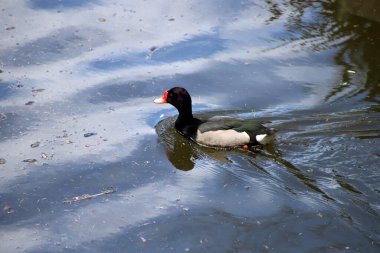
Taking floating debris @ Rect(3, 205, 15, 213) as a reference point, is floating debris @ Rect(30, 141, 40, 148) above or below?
above

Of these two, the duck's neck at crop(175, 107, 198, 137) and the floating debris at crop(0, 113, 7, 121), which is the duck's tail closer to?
the duck's neck at crop(175, 107, 198, 137)

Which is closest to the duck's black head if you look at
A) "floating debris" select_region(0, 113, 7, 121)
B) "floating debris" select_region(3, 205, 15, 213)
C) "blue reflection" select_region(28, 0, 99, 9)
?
"floating debris" select_region(0, 113, 7, 121)

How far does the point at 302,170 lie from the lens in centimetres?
754

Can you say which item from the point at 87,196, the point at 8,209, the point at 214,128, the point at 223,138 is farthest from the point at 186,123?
the point at 8,209

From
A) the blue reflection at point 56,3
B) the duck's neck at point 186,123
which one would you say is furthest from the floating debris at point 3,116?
the blue reflection at point 56,3

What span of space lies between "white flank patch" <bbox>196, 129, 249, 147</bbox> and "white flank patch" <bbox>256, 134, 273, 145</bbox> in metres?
0.15

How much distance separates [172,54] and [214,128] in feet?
7.55

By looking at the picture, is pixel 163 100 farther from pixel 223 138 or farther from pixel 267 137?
pixel 267 137

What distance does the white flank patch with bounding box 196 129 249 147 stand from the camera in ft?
27.2

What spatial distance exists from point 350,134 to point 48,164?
372cm

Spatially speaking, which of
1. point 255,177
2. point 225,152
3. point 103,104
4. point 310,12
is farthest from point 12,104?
point 310,12

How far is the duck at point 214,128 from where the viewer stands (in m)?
8.25

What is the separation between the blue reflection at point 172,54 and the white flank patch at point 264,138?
8.19 feet

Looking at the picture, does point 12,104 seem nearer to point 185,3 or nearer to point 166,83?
point 166,83
